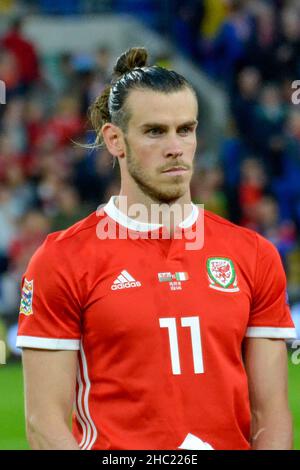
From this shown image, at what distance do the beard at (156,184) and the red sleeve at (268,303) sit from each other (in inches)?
17.1

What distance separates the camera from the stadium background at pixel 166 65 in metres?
13.7

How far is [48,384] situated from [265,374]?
0.83 m

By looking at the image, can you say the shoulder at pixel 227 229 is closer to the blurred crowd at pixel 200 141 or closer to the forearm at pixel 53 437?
the forearm at pixel 53 437

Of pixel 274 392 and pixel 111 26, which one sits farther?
pixel 111 26

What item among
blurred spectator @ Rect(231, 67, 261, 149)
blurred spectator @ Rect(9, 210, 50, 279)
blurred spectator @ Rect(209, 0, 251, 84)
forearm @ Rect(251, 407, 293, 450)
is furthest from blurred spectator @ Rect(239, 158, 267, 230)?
forearm @ Rect(251, 407, 293, 450)

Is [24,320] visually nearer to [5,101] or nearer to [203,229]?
[203,229]

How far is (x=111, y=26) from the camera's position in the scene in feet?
53.8

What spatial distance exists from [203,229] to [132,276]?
0.38 metres

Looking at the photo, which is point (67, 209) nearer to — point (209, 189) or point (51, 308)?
point (209, 189)

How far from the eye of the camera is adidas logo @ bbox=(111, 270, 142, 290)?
4.60m

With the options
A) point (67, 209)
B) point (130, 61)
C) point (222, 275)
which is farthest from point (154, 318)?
point (67, 209)

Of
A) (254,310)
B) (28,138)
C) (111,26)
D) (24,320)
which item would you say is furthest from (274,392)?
(111,26)

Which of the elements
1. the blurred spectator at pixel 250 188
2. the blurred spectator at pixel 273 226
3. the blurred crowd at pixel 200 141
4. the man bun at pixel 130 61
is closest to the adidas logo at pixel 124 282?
the man bun at pixel 130 61

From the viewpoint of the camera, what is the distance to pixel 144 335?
453 cm
